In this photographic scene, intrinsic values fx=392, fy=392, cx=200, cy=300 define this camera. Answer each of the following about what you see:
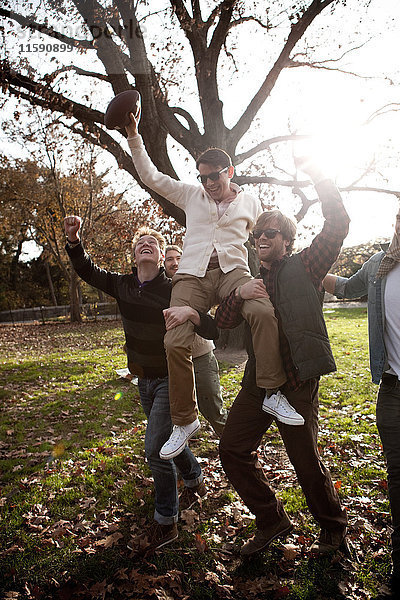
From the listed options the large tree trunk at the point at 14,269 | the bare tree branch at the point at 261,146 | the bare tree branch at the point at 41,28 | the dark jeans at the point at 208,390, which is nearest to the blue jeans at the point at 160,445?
the dark jeans at the point at 208,390

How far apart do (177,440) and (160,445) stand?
0.35 metres

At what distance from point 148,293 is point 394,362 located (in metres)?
2.16

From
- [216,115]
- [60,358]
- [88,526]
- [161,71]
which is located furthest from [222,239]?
[60,358]

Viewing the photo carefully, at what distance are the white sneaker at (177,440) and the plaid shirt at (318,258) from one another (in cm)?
89

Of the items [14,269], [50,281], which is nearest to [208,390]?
[50,281]

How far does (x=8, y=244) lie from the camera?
41438 mm

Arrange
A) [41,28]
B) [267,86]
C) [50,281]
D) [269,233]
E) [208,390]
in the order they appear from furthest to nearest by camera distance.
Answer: [50,281] → [267,86] → [41,28] → [208,390] → [269,233]

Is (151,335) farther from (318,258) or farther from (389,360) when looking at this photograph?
(389,360)

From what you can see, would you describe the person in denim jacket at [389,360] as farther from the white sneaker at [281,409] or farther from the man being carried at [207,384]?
the man being carried at [207,384]

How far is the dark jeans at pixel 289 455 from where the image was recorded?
296 cm

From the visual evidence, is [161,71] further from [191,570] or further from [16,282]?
[16,282]

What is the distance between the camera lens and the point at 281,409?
2.90 m

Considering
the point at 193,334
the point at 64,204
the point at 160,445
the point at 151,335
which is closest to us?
the point at 193,334

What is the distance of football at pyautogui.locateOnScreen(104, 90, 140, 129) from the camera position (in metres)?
3.44
